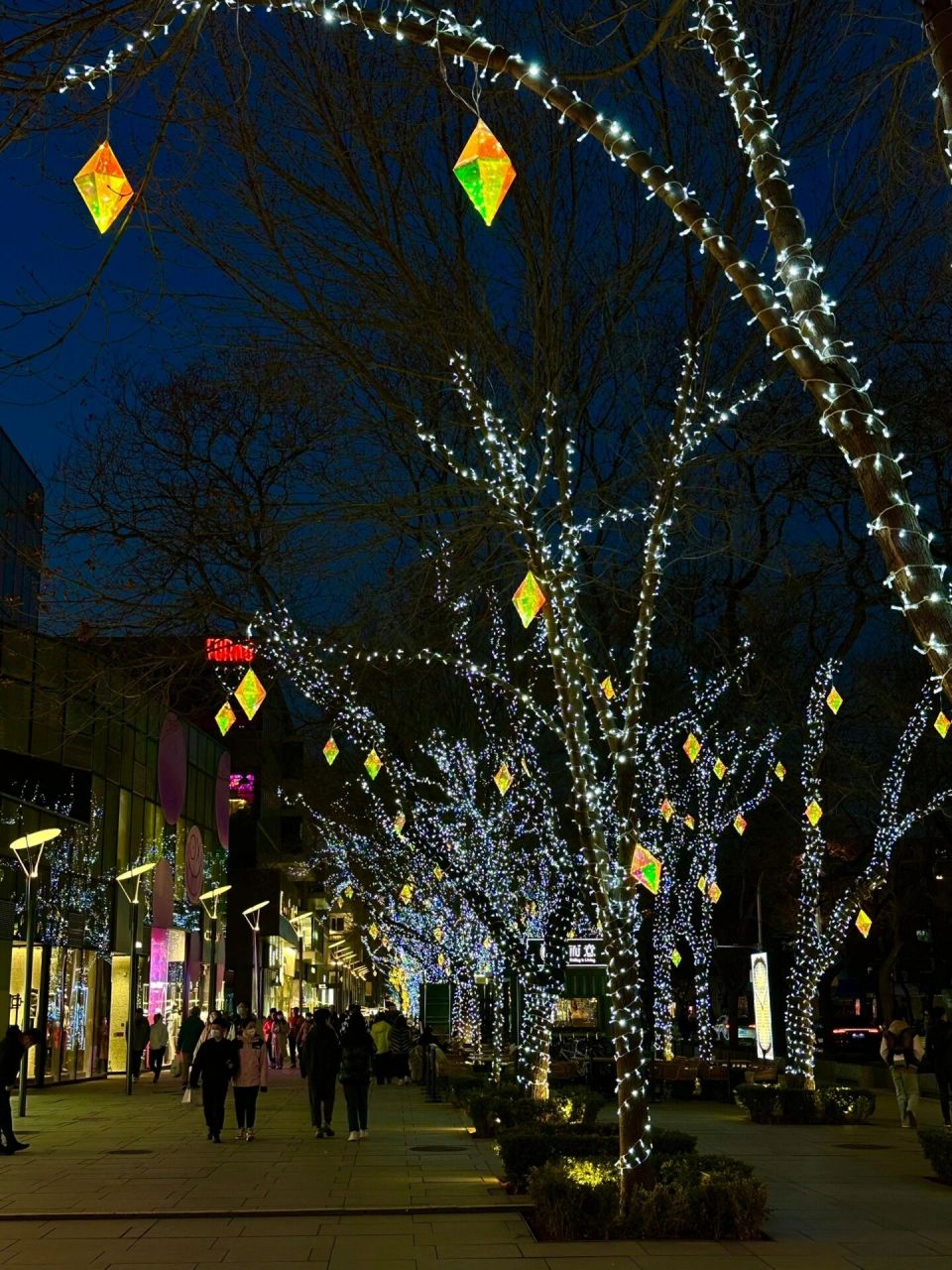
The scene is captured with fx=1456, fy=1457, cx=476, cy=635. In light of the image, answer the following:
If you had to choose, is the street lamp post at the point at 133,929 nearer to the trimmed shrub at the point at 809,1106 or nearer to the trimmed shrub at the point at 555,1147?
the trimmed shrub at the point at 809,1106

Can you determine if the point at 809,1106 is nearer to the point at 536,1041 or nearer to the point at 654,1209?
the point at 536,1041

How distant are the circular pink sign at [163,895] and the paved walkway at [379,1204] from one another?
1616 centimetres

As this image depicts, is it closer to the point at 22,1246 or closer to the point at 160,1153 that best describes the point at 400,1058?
the point at 160,1153

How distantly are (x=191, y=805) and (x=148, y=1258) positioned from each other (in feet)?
123

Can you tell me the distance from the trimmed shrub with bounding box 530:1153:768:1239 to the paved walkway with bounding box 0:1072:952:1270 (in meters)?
0.21

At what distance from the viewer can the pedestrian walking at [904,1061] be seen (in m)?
21.8

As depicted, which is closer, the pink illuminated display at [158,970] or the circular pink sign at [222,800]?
the pink illuminated display at [158,970]

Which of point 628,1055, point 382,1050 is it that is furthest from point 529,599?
point 382,1050

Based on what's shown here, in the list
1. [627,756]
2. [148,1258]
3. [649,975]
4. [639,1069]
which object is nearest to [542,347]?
[627,756]

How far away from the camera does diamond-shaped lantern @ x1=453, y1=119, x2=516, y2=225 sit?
623 cm

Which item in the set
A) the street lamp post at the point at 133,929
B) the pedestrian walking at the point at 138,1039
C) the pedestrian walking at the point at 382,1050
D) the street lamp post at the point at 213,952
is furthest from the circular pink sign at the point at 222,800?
the pedestrian walking at the point at 382,1050

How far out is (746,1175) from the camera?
11594mm

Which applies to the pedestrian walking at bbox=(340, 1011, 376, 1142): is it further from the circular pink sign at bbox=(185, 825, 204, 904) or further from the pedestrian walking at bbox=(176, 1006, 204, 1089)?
the circular pink sign at bbox=(185, 825, 204, 904)

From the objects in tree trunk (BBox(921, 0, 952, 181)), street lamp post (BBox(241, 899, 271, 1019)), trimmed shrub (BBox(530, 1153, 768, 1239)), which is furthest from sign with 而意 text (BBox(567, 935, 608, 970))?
street lamp post (BBox(241, 899, 271, 1019))
